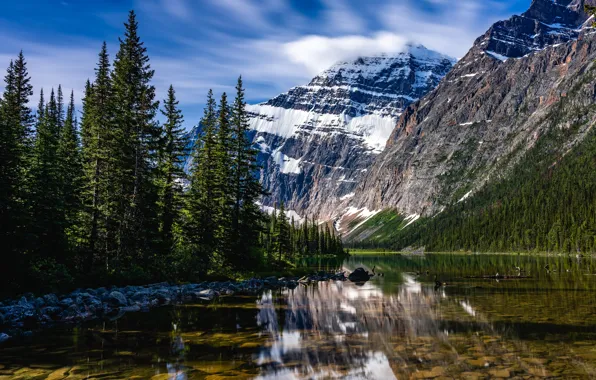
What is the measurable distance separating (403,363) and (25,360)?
11844 millimetres

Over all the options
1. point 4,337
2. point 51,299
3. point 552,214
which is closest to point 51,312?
point 51,299

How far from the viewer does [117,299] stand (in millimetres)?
24859

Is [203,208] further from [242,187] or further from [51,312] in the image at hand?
[51,312]

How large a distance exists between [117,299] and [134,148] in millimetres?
15051

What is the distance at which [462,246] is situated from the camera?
653 feet

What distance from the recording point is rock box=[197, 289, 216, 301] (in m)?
30.5

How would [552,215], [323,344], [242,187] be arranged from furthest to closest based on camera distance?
1. [552,215]
2. [242,187]
3. [323,344]

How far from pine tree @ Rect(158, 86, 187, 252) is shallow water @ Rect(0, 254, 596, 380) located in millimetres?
16359

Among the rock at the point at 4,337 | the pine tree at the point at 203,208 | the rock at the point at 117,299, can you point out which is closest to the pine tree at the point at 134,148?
the pine tree at the point at 203,208

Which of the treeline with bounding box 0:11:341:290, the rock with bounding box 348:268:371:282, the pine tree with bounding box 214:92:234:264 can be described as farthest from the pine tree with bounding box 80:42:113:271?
the rock with bounding box 348:268:371:282

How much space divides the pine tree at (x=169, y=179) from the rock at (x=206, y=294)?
26.8 feet

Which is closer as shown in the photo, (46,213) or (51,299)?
(51,299)

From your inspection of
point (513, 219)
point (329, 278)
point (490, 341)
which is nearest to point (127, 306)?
point (490, 341)

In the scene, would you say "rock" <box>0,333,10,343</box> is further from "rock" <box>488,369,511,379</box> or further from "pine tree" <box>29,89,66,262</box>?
"rock" <box>488,369,511,379</box>
